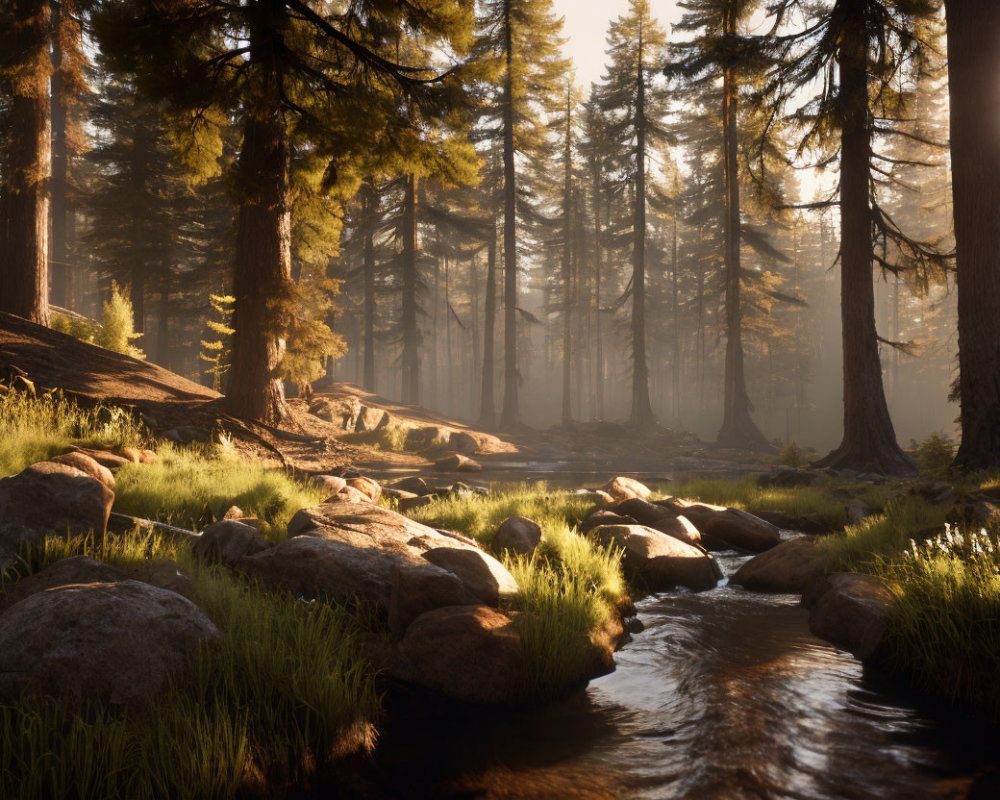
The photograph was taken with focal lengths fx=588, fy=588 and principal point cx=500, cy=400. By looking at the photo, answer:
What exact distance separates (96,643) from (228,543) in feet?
6.78

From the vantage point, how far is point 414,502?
8.64 meters

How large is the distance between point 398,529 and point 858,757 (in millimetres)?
3860

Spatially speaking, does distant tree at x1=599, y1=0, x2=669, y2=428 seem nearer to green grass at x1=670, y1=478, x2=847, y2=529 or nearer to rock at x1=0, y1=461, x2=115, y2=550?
green grass at x1=670, y1=478, x2=847, y2=529

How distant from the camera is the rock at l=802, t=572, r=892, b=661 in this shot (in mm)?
4121

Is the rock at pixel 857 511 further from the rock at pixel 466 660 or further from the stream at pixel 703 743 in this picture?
the rock at pixel 466 660

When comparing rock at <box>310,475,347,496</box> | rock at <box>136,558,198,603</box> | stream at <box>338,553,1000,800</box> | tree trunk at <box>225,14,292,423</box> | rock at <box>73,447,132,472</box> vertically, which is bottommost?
stream at <box>338,553,1000,800</box>

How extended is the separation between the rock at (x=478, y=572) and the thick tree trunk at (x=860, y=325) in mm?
10404

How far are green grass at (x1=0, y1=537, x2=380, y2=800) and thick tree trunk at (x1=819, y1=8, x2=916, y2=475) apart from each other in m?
11.9

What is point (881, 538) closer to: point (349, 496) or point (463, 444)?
point (349, 496)

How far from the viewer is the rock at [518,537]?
5.98 meters

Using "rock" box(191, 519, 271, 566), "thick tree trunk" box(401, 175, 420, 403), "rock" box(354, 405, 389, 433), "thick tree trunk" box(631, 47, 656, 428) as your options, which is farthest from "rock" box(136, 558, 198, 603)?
"thick tree trunk" box(631, 47, 656, 428)

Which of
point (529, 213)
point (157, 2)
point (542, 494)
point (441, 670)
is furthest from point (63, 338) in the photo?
point (529, 213)

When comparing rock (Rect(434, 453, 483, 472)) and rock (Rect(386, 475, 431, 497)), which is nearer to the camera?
rock (Rect(386, 475, 431, 497))

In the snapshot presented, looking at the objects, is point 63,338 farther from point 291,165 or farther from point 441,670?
point 441,670
